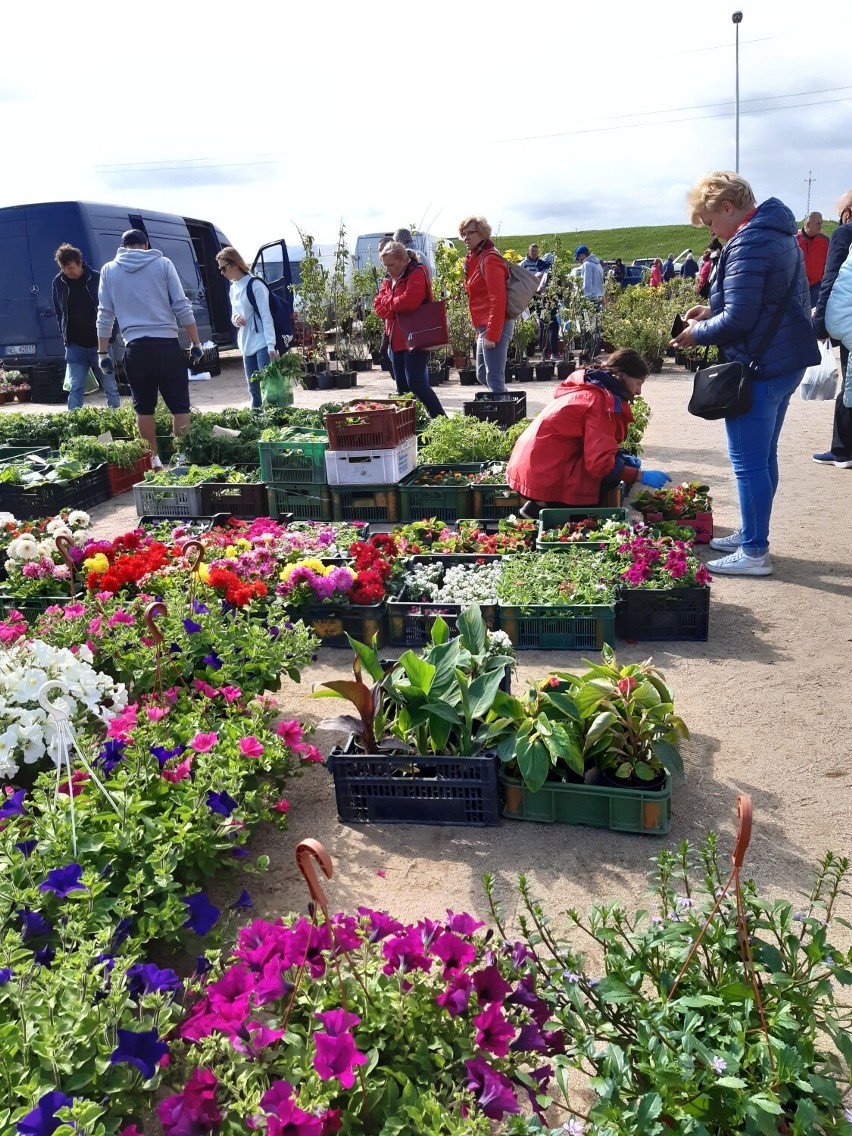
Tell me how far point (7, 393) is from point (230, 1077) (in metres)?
14.8

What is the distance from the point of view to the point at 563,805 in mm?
3088

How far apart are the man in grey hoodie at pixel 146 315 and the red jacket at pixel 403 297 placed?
1683mm

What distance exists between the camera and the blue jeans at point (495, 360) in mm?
8523

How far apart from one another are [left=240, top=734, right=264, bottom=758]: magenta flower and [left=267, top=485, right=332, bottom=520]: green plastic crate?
390 cm

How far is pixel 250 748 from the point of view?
9.21 ft

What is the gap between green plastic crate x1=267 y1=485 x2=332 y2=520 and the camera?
21.8ft

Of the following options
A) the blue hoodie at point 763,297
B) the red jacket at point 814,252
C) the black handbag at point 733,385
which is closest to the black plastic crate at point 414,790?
the black handbag at point 733,385

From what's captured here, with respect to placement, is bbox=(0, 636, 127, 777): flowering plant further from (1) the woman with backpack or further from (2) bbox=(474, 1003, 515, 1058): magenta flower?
(1) the woman with backpack

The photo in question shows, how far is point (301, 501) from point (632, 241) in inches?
2475

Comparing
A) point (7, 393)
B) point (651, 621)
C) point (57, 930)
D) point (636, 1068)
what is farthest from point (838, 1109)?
point (7, 393)

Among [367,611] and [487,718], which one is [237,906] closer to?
[487,718]

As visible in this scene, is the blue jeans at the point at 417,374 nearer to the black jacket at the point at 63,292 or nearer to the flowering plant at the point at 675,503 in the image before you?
the flowering plant at the point at 675,503

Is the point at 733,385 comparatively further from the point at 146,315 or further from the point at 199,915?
the point at 146,315

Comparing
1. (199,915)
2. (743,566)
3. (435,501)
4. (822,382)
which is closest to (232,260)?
(435,501)
